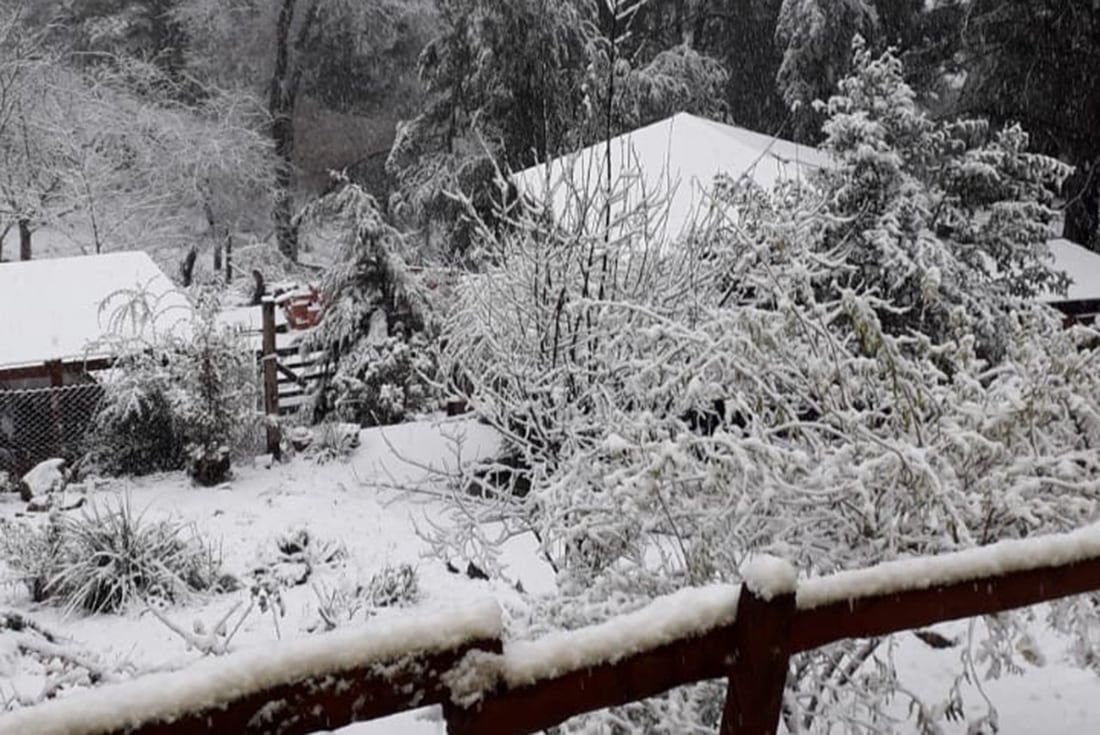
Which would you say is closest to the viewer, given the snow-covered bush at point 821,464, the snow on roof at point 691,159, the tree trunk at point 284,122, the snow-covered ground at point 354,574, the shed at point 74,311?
the snow-covered bush at point 821,464

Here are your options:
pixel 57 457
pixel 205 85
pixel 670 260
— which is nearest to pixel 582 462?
pixel 670 260

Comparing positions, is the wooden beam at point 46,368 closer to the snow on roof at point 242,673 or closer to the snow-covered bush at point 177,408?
the snow-covered bush at point 177,408

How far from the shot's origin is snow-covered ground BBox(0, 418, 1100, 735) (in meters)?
3.46

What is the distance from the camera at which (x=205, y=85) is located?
22078 mm

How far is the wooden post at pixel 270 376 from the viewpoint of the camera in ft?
32.6

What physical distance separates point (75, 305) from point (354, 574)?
574cm

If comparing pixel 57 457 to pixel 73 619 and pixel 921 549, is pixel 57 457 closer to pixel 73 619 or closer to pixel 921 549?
pixel 73 619

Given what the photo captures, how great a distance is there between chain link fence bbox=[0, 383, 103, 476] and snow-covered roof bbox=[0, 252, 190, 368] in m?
0.49

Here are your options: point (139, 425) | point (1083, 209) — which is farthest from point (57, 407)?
point (1083, 209)

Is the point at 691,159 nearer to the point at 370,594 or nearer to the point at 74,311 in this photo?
the point at 370,594

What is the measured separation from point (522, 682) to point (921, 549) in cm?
220

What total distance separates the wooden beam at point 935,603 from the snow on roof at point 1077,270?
10535 millimetres

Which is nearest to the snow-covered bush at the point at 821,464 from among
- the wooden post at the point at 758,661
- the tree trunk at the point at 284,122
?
the wooden post at the point at 758,661

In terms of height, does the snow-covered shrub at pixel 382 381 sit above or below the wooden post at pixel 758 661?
below
